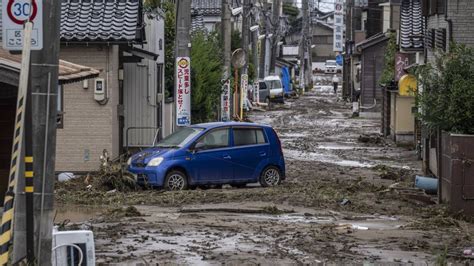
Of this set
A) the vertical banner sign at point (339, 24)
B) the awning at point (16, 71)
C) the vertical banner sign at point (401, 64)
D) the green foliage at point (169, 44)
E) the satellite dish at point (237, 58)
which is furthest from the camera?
the vertical banner sign at point (339, 24)

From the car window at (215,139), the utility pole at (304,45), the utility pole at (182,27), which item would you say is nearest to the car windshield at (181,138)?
→ the car window at (215,139)

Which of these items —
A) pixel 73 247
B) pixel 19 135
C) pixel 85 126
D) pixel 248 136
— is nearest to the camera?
pixel 19 135

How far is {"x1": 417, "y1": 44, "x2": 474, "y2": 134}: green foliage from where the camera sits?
1783cm

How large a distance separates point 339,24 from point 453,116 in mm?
71517

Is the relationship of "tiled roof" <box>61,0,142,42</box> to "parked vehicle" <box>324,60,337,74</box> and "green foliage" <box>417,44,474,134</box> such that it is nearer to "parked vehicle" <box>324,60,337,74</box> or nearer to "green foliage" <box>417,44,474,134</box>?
"green foliage" <box>417,44,474,134</box>

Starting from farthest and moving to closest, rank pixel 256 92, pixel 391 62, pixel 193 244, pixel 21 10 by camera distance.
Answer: pixel 256 92 → pixel 391 62 → pixel 193 244 → pixel 21 10

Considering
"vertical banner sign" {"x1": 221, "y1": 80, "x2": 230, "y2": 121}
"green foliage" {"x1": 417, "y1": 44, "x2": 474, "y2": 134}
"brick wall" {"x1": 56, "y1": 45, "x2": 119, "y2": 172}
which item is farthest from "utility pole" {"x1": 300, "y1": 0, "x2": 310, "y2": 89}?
"green foliage" {"x1": 417, "y1": 44, "x2": 474, "y2": 134}

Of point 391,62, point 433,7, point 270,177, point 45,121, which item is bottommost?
point 270,177

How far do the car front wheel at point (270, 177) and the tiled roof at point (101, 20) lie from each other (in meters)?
4.78

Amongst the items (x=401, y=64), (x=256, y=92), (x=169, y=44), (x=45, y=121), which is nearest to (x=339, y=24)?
(x=256, y=92)

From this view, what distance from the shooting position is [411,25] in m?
32.3

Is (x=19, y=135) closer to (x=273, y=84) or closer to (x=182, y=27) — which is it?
(x=182, y=27)

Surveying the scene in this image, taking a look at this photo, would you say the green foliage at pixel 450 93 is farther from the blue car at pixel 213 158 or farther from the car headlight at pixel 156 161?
the car headlight at pixel 156 161

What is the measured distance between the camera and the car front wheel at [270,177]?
22719mm
